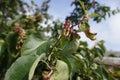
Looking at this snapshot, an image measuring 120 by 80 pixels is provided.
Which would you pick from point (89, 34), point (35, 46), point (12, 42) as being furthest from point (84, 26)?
point (12, 42)

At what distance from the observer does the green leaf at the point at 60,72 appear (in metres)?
0.96

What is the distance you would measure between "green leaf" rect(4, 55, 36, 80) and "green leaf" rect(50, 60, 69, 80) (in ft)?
0.23

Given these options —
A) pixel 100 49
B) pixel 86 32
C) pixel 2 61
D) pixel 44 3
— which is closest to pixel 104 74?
pixel 86 32

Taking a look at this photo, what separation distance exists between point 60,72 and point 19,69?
0.12 metres

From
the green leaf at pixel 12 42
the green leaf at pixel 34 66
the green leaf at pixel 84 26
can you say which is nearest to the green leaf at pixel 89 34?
the green leaf at pixel 84 26

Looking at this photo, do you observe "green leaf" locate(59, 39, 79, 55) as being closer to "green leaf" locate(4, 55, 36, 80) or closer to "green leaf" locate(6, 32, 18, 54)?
"green leaf" locate(4, 55, 36, 80)

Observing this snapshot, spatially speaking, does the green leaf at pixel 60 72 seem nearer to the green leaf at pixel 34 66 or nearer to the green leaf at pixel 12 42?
the green leaf at pixel 34 66

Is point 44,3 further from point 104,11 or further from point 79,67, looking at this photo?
point 79,67

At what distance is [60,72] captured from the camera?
978mm

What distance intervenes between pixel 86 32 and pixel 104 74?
268 mm

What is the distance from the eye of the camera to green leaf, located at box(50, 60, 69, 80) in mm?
959

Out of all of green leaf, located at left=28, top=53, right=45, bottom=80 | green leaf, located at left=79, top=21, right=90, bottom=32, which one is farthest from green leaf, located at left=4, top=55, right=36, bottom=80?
green leaf, located at left=79, top=21, right=90, bottom=32

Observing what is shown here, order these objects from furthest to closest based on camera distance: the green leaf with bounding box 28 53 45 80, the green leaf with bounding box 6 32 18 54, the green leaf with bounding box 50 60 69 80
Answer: the green leaf with bounding box 6 32 18 54 → the green leaf with bounding box 50 60 69 80 → the green leaf with bounding box 28 53 45 80

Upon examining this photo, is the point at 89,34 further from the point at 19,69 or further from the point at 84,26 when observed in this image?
the point at 19,69
